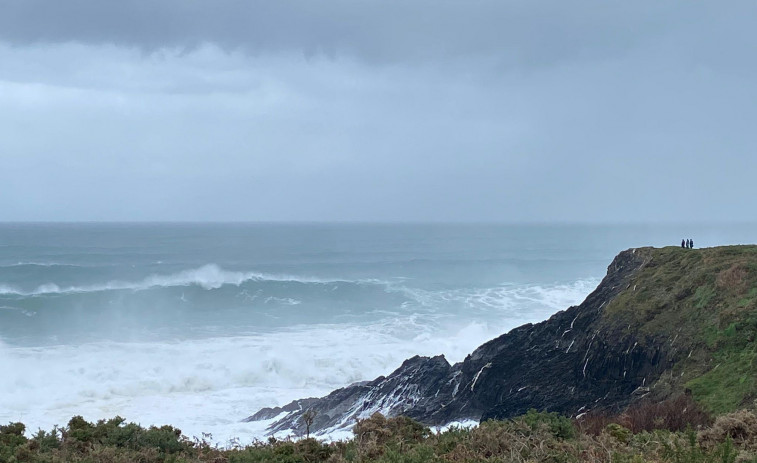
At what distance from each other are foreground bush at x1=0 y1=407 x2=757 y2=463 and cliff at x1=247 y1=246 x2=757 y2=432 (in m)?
5.47

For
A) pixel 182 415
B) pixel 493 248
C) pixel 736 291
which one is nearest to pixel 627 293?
pixel 736 291

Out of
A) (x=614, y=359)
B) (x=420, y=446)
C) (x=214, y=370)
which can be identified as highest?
(x=420, y=446)

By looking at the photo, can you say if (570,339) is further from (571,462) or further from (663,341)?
(571,462)

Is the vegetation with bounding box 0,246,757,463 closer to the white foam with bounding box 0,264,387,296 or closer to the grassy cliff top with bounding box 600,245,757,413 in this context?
the grassy cliff top with bounding box 600,245,757,413

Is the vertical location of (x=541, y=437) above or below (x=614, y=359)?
above

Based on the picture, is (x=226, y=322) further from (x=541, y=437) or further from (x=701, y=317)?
(x=541, y=437)

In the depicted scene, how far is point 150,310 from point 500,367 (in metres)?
34.4

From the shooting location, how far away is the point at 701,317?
600 inches

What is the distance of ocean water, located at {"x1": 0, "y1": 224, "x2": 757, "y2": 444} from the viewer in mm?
24203

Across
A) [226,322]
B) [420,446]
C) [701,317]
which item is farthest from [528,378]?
[226,322]

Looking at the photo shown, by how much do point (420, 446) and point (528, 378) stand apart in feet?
41.7

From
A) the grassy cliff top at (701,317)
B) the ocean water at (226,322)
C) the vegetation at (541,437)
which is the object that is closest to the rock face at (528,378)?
the grassy cliff top at (701,317)

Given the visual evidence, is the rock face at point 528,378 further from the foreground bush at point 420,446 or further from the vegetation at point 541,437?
the foreground bush at point 420,446

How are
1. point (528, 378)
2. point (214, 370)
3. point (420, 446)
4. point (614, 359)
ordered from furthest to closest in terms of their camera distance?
point (214, 370), point (528, 378), point (614, 359), point (420, 446)
